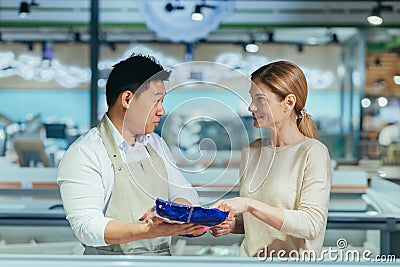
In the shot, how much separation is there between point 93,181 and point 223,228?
42cm

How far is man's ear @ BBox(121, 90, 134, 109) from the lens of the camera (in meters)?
2.01

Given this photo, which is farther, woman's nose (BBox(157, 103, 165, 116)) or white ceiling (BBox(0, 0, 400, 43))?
white ceiling (BBox(0, 0, 400, 43))

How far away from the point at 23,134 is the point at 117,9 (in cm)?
273

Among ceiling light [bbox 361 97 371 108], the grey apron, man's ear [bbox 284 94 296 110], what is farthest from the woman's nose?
ceiling light [bbox 361 97 371 108]

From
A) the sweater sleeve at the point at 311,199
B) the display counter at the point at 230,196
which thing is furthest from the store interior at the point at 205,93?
the sweater sleeve at the point at 311,199

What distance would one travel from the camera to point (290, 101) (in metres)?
1.99

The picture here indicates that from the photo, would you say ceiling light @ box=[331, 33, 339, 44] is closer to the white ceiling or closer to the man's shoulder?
the white ceiling

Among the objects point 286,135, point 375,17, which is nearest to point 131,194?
point 286,135

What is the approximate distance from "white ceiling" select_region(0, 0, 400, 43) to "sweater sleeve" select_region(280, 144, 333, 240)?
7.85 m

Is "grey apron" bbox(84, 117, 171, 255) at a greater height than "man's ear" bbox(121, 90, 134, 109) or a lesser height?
lesser

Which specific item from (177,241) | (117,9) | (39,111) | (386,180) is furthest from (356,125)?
(177,241)

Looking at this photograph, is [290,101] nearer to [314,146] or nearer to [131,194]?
[314,146]

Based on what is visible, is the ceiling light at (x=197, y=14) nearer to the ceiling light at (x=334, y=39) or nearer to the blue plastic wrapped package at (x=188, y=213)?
the blue plastic wrapped package at (x=188, y=213)

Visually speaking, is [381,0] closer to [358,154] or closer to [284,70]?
[358,154]
